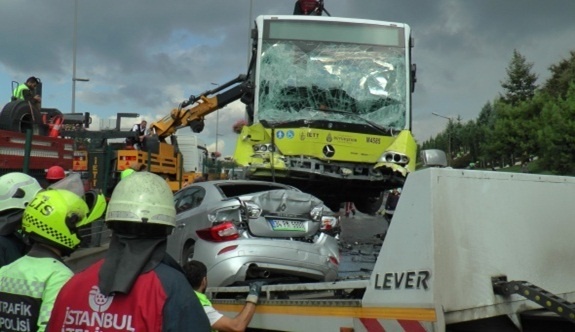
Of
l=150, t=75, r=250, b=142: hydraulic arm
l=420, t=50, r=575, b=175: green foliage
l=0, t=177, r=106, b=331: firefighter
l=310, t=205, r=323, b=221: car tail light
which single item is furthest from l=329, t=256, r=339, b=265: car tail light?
l=420, t=50, r=575, b=175: green foliage

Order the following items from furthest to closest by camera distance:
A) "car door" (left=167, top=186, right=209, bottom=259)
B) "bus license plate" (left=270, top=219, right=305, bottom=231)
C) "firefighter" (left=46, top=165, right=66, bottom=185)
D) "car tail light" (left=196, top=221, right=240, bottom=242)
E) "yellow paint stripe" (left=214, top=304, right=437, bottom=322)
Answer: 1. "firefighter" (left=46, top=165, right=66, bottom=185)
2. "car door" (left=167, top=186, right=209, bottom=259)
3. "bus license plate" (left=270, top=219, right=305, bottom=231)
4. "car tail light" (left=196, top=221, right=240, bottom=242)
5. "yellow paint stripe" (left=214, top=304, right=437, bottom=322)

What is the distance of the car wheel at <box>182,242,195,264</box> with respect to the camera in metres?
7.85

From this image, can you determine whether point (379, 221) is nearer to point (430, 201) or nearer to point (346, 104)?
point (346, 104)

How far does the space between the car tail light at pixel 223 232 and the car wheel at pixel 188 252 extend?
0.65 meters

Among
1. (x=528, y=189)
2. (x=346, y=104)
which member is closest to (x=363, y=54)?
(x=346, y=104)

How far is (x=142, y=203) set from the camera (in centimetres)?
232

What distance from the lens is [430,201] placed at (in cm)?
355

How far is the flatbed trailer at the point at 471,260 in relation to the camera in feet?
11.5

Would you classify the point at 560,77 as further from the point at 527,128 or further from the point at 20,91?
the point at 20,91

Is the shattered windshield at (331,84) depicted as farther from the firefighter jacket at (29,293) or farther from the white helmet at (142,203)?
the white helmet at (142,203)

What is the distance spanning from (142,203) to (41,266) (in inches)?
33.2

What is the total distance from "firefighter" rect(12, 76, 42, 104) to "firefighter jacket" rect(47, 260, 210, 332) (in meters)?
9.35

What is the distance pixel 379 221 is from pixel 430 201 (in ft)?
34.9

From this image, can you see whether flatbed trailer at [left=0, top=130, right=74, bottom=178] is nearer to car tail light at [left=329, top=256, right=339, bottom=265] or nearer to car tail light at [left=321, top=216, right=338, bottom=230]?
car tail light at [left=321, top=216, right=338, bottom=230]
